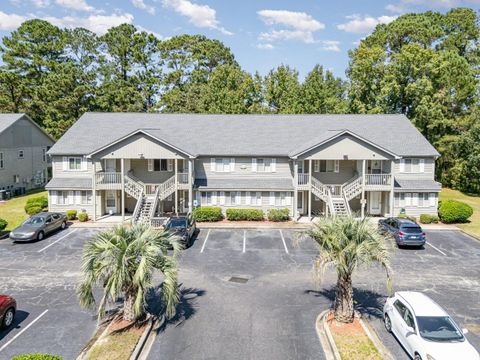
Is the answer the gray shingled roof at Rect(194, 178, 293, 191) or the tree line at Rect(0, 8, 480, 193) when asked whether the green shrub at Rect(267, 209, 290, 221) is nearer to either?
the gray shingled roof at Rect(194, 178, 293, 191)

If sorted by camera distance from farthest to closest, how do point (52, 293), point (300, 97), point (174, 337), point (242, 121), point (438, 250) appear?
point (300, 97), point (242, 121), point (438, 250), point (52, 293), point (174, 337)

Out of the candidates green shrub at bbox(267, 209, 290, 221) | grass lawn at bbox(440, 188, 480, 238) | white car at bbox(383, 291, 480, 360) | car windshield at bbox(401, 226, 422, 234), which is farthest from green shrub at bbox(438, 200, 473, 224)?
white car at bbox(383, 291, 480, 360)

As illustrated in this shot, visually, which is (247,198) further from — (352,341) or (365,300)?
(352,341)

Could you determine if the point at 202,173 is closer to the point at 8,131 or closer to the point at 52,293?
the point at 52,293

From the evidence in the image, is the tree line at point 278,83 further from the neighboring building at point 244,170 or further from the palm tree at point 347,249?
the palm tree at point 347,249

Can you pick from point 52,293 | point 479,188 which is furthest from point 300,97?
point 52,293

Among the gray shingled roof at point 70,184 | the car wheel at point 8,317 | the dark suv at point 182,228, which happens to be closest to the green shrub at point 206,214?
the dark suv at point 182,228
